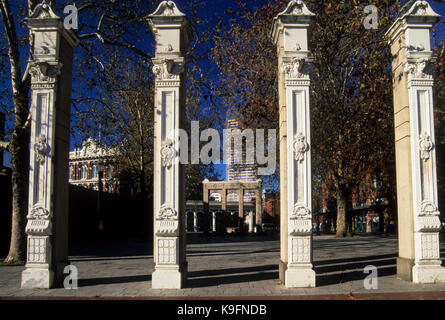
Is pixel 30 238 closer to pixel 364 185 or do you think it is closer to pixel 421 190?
pixel 421 190

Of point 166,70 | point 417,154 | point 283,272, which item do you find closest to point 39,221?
point 166,70

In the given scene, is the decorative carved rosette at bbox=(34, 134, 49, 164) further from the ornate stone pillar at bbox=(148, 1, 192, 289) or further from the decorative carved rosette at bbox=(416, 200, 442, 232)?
the decorative carved rosette at bbox=(416, 200, 442, 232)

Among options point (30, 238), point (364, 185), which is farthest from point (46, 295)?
point (364, 185)

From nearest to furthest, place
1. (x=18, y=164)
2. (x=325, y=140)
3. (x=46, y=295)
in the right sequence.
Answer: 1. (x=46, y=295)
2. (x=18, y=164)
3. (x=325, y=140)

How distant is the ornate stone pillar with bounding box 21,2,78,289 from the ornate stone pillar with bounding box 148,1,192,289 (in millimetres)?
2095

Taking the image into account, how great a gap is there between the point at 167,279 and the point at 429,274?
17.1 feet

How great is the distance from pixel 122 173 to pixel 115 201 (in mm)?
4211

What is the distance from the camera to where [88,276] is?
9.82 meters

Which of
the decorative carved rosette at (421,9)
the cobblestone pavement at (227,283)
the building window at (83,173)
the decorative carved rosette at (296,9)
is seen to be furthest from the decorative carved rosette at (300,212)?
the building window at (83,173)

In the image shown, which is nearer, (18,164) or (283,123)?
(283,123)

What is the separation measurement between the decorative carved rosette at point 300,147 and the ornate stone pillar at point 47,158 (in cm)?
495

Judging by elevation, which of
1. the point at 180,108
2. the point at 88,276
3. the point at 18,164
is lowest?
the point at 88,276

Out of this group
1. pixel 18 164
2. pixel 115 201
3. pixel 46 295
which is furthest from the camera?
pixel 115 201

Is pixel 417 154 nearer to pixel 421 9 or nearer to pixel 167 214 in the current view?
pixel 421 9
